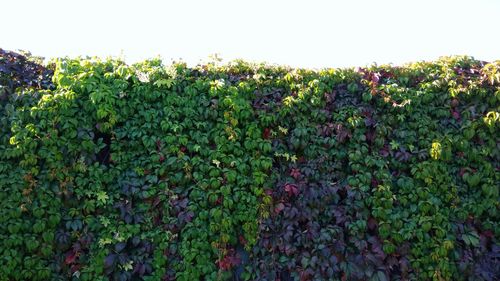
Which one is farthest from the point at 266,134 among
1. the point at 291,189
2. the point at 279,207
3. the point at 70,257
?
the point at 70,257

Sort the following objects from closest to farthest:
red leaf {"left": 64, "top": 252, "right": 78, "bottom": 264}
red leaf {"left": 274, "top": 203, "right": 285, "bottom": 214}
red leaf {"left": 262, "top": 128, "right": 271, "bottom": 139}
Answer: red leaf {"left": 64, "top": 252, "right": 78, "bottom": 264} → red leaf {"left": 274, "top": 203, "right": 285, "bottom": 214} → red leaf {"left": 262, "top": 128, "right": 271, "bottom": 139}

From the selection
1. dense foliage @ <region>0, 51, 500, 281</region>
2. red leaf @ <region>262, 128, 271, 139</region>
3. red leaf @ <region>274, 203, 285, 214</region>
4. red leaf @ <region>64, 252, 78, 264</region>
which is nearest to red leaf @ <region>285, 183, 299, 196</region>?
dense foliage @ <region>0, 51, 500, 281</region>

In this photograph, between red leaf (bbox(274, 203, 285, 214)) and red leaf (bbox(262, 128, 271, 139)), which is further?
red leaf (bbox(262, 128, 271, 139))

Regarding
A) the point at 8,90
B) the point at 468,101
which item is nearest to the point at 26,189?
the point at 8,90

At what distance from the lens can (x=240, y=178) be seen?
4.04 m

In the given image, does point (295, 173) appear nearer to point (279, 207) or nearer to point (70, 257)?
point (279, 207)

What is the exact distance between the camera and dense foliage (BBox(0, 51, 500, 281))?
12.9 feet

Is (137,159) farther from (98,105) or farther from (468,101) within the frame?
(468,101)

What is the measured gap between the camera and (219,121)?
4207 millimetres

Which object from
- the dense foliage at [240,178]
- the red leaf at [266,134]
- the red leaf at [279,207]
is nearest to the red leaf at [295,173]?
the dense foliage at [240,178]

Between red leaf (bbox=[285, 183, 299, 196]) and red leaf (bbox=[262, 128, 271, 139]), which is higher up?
red leaf (bbox=[262, 128, 271, 139])

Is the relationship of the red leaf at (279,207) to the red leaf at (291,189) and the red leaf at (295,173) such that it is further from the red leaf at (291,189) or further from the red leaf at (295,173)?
the red leaf at (295,173)

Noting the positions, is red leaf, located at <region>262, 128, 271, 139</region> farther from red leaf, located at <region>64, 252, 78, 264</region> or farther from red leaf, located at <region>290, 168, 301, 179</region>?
red leaf, located at <region>64, 252, 78, 264</region>

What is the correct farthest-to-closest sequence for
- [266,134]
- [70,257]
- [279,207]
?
[266,134] → [279,207] → [70,257]
